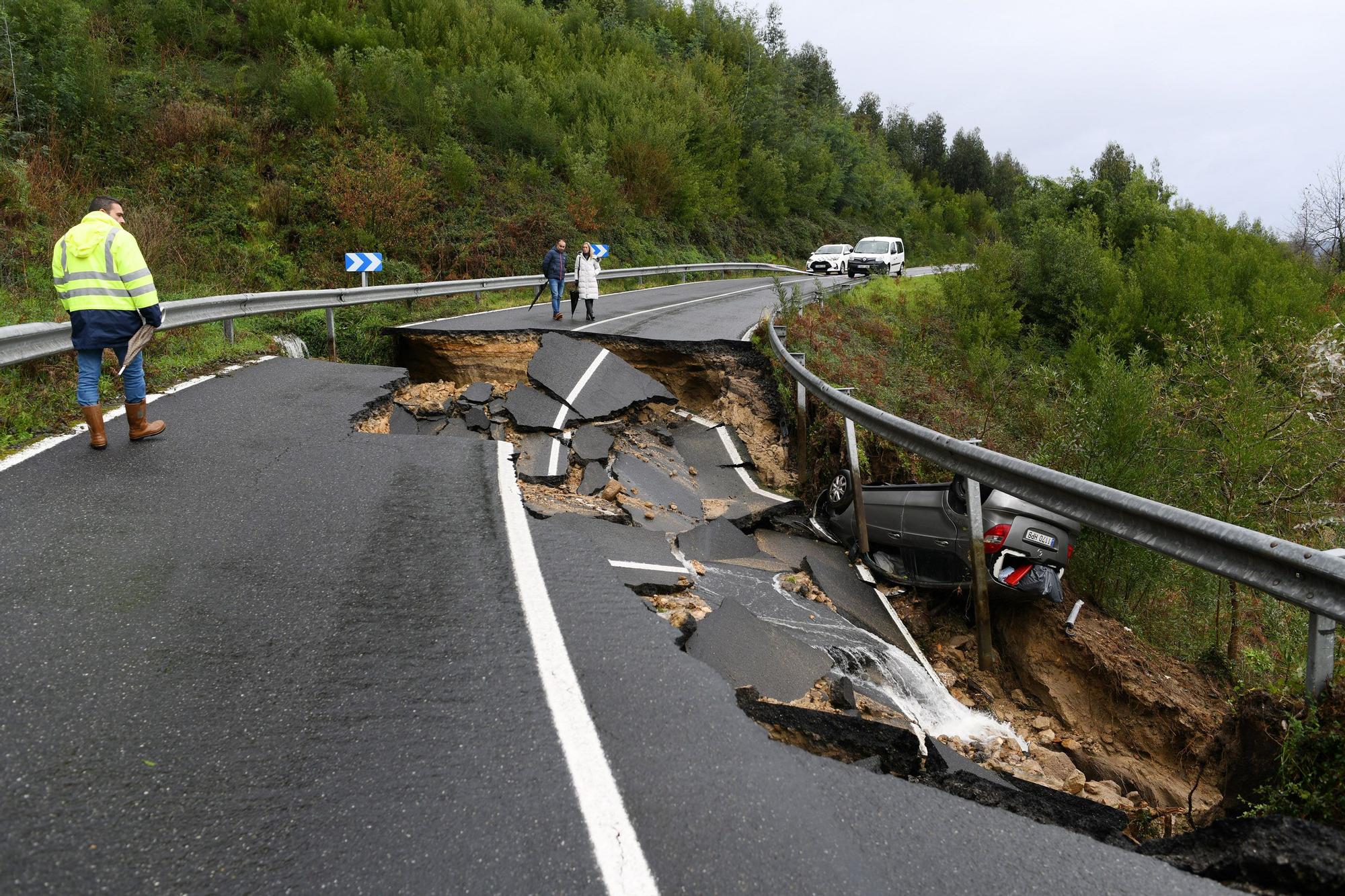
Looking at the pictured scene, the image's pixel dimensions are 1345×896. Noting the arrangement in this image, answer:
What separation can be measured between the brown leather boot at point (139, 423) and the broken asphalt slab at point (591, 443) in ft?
12.2

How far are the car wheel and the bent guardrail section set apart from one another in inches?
80.3

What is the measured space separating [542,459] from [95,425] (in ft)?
12.2

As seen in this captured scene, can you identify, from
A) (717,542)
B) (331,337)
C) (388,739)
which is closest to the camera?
(388,739)

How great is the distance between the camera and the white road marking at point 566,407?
790 cm

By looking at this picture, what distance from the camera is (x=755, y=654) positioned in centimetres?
439

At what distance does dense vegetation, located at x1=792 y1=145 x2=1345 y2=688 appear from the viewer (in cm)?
713

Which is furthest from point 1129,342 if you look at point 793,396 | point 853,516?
point 853,516

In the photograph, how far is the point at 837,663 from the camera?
4852 mm

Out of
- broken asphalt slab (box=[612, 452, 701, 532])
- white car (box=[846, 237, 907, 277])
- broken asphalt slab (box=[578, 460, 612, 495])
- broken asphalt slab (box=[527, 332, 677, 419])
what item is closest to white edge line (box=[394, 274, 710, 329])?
broken asphalt slab (box=[527, 332, 677, 419])

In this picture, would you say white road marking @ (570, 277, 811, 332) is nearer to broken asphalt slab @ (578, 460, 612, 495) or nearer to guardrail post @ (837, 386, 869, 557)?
broken asphalt slab @ (578, 460, 612, 495)

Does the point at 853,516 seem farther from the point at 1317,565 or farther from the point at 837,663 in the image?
the point at 1317,565

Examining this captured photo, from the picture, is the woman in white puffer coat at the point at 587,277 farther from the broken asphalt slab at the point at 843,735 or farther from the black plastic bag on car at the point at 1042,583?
the broken asphalt slab at the point at 843,735

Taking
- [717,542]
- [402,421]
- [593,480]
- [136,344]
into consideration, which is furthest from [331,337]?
[717,542]

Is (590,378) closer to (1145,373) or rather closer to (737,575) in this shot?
(737,575)
